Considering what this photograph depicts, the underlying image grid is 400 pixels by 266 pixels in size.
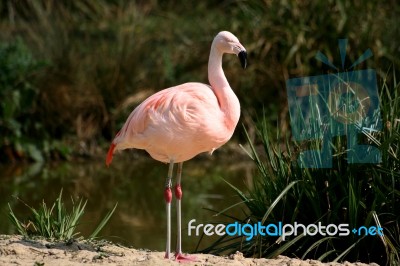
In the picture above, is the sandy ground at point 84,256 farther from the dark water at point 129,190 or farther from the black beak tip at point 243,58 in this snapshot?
the dark water at point 129,190

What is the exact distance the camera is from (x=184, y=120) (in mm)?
5281

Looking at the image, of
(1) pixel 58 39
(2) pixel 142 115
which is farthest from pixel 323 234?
(1) pixel 58 39

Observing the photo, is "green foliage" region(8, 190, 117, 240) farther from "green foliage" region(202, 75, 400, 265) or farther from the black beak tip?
the black beak tip

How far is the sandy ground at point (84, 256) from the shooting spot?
5.06m

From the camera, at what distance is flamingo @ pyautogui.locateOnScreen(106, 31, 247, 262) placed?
17.4 ft

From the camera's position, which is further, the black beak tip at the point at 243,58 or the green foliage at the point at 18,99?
the green foliage at the point at 18,99

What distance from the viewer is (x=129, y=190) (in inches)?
375

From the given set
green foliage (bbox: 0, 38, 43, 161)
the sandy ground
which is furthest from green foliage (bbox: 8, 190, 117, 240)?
green foliage (bbox: 0, 38, 43, 161)

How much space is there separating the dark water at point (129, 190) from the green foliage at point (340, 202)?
4.57 feet

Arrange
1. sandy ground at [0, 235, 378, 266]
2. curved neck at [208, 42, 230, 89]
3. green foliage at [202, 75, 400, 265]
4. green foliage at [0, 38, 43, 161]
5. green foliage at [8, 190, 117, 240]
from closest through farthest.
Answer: sandy ground at [0, 235, 378, 266] → green foliage at [202, 75, 400, 265] → curved neck at [208, 42, 230, 89] → green foliage at [8, 190, 117, 240] → green foliage at [0, 38, 43, 161]

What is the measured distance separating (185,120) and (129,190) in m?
4.34

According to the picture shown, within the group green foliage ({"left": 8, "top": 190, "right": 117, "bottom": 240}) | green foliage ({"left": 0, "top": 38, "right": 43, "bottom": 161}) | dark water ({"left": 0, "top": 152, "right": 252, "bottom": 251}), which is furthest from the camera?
green foliage ({"left": 0, "top": 38, "right": 43, "bottom": 161})

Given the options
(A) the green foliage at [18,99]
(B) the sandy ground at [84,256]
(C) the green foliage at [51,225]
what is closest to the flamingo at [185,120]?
(B) the sandy ground at [84,256]

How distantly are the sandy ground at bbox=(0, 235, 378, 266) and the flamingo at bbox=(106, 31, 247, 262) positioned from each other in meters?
0.21
